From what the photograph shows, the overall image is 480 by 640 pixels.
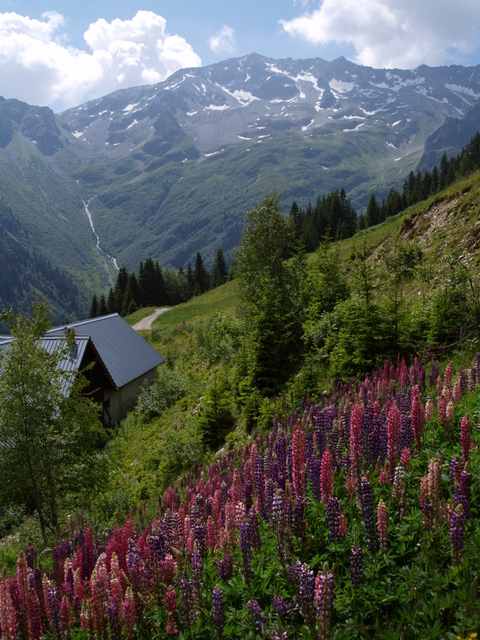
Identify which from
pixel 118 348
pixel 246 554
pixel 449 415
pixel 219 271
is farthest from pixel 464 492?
pixel 219 271

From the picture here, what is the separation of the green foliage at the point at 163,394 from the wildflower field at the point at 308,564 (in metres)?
24.0

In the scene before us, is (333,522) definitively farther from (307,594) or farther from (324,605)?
(324,605)

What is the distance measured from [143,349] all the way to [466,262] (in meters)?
32.6

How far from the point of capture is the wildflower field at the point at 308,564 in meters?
3.96

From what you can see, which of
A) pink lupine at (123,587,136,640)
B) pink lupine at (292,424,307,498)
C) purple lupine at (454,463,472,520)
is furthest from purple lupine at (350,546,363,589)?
pink lupine at (123,587,136,640)

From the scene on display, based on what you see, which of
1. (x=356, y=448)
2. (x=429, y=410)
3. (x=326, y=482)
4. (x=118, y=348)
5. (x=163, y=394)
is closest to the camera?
(x=326, y=482)

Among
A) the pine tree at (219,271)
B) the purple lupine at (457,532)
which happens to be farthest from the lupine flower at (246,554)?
the pine tree at (219,271)

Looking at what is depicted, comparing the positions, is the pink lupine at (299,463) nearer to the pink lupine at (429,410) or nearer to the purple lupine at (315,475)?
the purple lupine at (315,475)

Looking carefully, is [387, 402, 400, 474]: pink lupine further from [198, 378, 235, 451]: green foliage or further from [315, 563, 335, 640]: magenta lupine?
[198, 378, 235, 451]: green foliage

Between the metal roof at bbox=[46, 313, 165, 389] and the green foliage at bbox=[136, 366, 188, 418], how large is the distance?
4339 millimetres

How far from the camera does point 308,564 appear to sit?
4867 mm

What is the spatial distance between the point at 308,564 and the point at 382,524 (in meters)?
1.05

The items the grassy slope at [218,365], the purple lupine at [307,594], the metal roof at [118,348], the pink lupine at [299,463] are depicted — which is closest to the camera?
the purple lupine at [307,594]

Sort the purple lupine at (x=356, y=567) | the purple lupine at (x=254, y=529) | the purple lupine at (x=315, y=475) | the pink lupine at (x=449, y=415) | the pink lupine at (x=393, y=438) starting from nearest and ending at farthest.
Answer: the purple lupine at (x=356, y=567)
the purple lupine at (x=254, y=529)
the pink lupine at (x=393, y=438)
the purple lupine at (x=315, y=475)
the pink lupine at (x=449, y=415)
